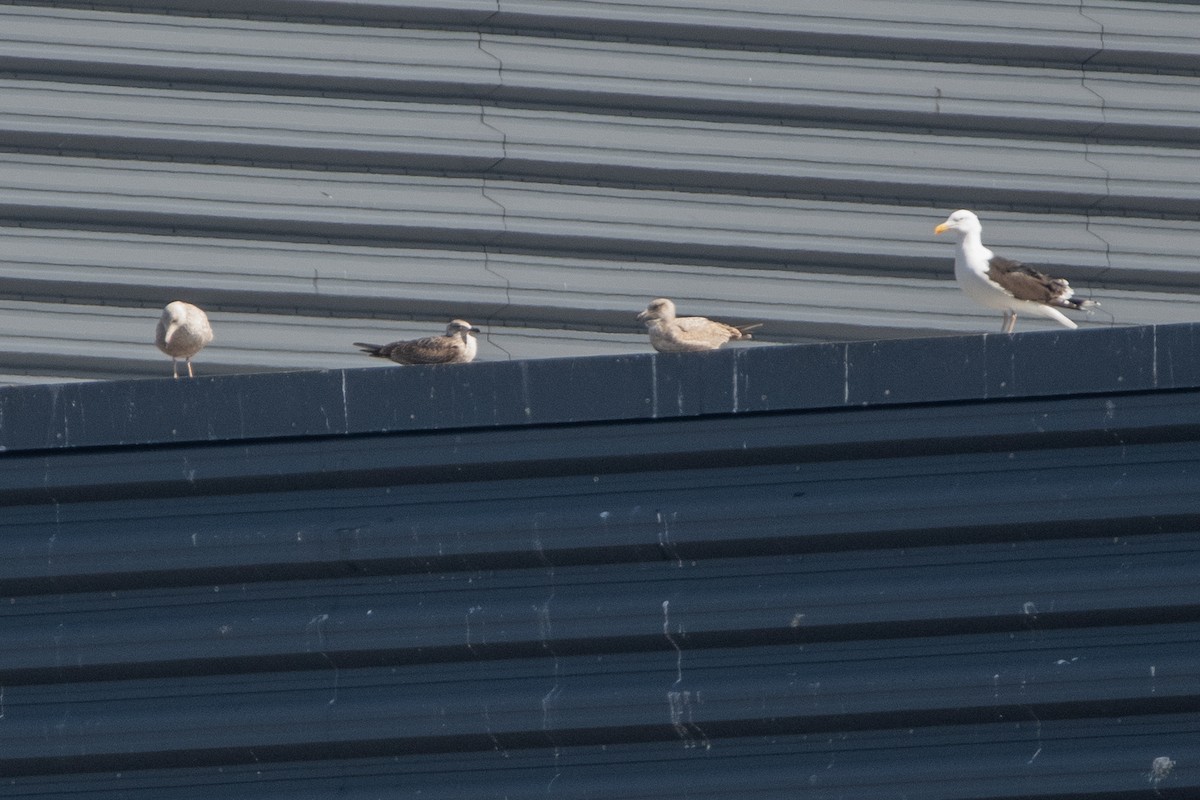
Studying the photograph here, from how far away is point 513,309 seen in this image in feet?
21.0

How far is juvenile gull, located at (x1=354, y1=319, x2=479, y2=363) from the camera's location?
555cm

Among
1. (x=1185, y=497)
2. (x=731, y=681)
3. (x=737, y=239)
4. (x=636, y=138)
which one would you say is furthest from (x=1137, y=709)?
(x=636, y=138)

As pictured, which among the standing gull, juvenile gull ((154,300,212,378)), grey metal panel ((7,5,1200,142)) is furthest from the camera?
grey metal panel ((7,5,1200,142))

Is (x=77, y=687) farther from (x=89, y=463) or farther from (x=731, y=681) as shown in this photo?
(x=731, y=681)

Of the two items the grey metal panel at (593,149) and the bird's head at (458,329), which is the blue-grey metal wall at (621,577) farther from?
the grey metal panel at (593,149)

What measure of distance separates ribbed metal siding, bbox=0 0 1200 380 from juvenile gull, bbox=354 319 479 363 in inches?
23.5

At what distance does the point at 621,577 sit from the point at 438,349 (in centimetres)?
147

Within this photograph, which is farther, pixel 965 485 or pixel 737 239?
pixel 737 239

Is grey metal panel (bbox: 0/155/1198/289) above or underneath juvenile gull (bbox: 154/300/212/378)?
above

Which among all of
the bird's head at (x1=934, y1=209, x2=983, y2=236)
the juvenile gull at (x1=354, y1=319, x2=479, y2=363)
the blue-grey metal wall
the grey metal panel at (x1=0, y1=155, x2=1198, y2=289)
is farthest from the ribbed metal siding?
the blue-grey metal wall

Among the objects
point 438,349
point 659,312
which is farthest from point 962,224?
point 438,349

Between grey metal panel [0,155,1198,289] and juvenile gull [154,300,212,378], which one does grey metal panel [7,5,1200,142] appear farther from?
juvenile gull [154,300,212,378]

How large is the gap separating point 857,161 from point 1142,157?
48.9 inches

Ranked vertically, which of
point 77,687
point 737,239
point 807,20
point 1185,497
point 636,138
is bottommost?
point 77,687
